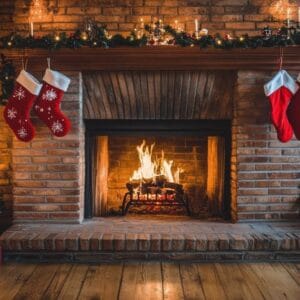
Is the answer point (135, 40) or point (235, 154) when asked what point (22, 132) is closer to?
point (135, 40)

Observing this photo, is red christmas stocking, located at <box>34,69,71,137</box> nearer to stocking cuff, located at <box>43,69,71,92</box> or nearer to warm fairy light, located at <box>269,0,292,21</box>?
stocking cuff, located at <box>43,69,71,92</box>

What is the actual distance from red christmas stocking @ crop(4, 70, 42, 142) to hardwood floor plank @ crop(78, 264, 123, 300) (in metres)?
1.23

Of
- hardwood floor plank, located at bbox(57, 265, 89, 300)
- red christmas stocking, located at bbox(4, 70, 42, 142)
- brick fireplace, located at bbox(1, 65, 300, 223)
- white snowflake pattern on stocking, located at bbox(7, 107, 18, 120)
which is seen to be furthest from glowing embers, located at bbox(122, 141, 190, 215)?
white snowflake pattern on stocking, located at bbox(7, 107, 18, 120)

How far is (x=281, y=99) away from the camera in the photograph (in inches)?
121

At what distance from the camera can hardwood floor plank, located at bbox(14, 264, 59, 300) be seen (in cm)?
239

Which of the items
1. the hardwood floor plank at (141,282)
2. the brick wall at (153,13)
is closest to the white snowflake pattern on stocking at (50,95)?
the brick wall at (153,13)

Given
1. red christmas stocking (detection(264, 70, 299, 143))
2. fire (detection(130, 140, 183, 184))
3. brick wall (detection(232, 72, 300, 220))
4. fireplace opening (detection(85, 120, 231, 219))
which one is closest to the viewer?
red christmas stocking (detection(264, 70, 299, 143))

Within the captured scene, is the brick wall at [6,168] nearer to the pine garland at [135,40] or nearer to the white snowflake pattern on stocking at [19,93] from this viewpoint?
the white snowflake pattern on stocking at [19,93]

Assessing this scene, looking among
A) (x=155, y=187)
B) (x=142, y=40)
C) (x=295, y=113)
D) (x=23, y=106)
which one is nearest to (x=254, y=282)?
(x=295, y=113)

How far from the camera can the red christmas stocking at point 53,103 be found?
309 cm

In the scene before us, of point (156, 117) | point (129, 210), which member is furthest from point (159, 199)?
point (156, 117)

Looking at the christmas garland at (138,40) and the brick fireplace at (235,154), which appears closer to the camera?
the christmas garland at (138,40)

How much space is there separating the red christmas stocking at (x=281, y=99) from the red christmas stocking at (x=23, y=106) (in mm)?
1925

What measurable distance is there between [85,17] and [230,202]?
215 cm
